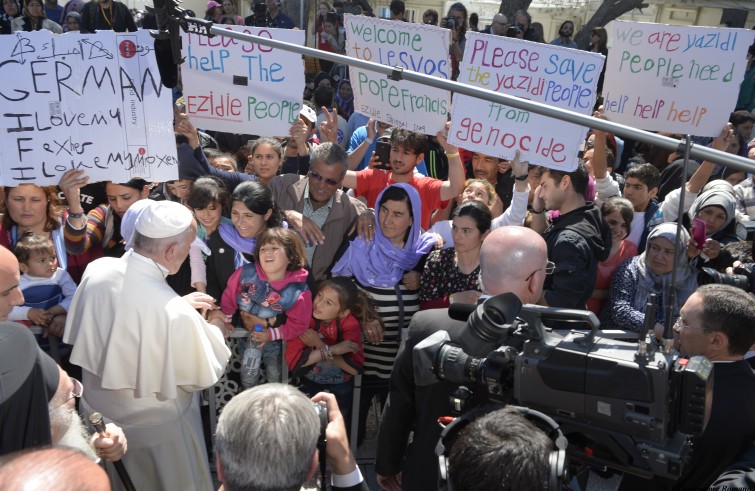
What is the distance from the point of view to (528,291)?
2.68 meters

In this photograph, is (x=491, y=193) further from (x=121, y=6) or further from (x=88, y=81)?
(x=121, y=6)

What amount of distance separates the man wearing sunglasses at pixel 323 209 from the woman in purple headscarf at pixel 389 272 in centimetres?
26

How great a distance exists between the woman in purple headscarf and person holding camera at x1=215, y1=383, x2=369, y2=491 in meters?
2.26

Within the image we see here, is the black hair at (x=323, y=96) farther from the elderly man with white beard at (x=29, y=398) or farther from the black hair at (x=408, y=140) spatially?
the elderly man with white beard at (x=29, y=398)

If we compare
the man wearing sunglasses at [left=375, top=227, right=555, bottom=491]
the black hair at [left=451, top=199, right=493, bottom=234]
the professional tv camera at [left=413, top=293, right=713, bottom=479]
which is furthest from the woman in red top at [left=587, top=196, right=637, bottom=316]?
the professional tv camera at [left=413, top=293, right=713, bottom=479]

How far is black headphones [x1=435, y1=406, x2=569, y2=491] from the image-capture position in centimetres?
162

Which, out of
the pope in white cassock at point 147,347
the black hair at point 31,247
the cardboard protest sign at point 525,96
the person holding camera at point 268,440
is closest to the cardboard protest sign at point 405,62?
the cardboard protest sign at point 525,96

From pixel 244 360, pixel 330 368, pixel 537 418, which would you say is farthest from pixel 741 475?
pixel 244 360

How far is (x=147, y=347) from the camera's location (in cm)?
296

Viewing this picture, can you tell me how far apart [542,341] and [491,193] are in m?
3.27

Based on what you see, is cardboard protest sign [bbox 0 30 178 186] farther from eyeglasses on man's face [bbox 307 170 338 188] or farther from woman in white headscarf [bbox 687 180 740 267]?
woman in white headscarf [bbox 687 180 740 267]

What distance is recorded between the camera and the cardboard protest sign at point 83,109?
4215 mm

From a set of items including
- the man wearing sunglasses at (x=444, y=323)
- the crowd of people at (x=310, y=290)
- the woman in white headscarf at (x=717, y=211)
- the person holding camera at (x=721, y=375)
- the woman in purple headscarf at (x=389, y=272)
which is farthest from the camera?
the woman in white headscarf at (x=717, y=211)

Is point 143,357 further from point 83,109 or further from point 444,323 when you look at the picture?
point 83,109
